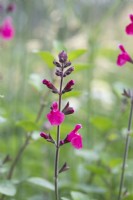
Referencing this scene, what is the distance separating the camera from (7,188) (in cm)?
204

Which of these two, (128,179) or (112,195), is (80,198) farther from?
(128,179)

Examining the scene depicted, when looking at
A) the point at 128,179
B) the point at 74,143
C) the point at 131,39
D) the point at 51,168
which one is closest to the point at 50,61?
the point at 74,143

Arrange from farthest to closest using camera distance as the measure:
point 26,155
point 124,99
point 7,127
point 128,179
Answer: point 7,127, point 26,155, point 128,179, point 124,99

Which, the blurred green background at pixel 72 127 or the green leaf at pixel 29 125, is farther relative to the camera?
the blurred green background at pixel 72 127

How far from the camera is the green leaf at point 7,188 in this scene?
6.41 ft

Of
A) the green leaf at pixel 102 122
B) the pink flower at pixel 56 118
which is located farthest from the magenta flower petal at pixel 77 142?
the green leaf at pixel 102 122

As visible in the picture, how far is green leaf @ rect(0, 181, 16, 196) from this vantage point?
1954mm

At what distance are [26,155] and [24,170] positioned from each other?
38 cm

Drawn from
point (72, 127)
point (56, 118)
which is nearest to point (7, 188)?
point (56, 118)

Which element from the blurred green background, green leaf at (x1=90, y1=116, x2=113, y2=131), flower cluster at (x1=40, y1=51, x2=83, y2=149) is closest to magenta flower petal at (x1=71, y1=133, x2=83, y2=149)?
flower cluster at (x1=40, y1=51, x2=83, y2=149)

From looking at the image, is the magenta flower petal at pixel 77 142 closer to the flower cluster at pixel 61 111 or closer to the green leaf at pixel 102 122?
the flower cluster at pixel 61 111

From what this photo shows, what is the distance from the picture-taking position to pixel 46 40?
5152 millimetres

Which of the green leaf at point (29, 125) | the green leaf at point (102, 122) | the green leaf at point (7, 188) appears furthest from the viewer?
the green leaf at point (102, 122)

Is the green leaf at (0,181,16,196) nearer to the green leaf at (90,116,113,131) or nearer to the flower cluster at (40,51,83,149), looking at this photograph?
the flower cluster at (40,51,83,149)
